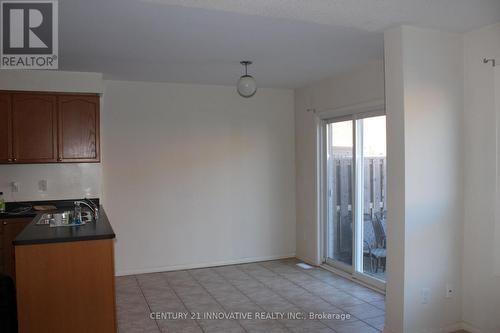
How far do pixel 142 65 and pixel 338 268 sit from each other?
365 cm

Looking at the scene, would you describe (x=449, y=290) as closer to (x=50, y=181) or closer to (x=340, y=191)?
(x=340, y=191)

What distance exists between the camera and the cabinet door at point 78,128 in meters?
5.03

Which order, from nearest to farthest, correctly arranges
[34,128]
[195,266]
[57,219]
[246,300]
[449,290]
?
[449,290], [57,219], [246,300], [34,128], [195,266]

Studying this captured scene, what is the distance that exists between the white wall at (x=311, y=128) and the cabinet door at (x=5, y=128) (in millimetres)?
3892

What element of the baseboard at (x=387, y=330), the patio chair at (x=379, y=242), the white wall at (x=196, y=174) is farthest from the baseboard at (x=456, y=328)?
the white wall at (x=196, y=174)

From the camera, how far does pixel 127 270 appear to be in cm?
561

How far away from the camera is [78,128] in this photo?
5082 millimetres

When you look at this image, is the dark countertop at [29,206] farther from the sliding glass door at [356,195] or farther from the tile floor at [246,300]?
the sliding glass door at [356,195]

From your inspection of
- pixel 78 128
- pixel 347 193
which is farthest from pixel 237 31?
pixel 347 193

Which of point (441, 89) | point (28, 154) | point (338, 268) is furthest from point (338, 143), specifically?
point (28, 154)

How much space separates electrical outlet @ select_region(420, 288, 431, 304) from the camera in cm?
348

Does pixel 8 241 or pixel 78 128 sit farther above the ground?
pixel 78 128

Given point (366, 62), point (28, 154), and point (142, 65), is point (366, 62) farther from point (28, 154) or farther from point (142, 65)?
point (28, 154)

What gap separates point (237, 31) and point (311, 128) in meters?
2.74
